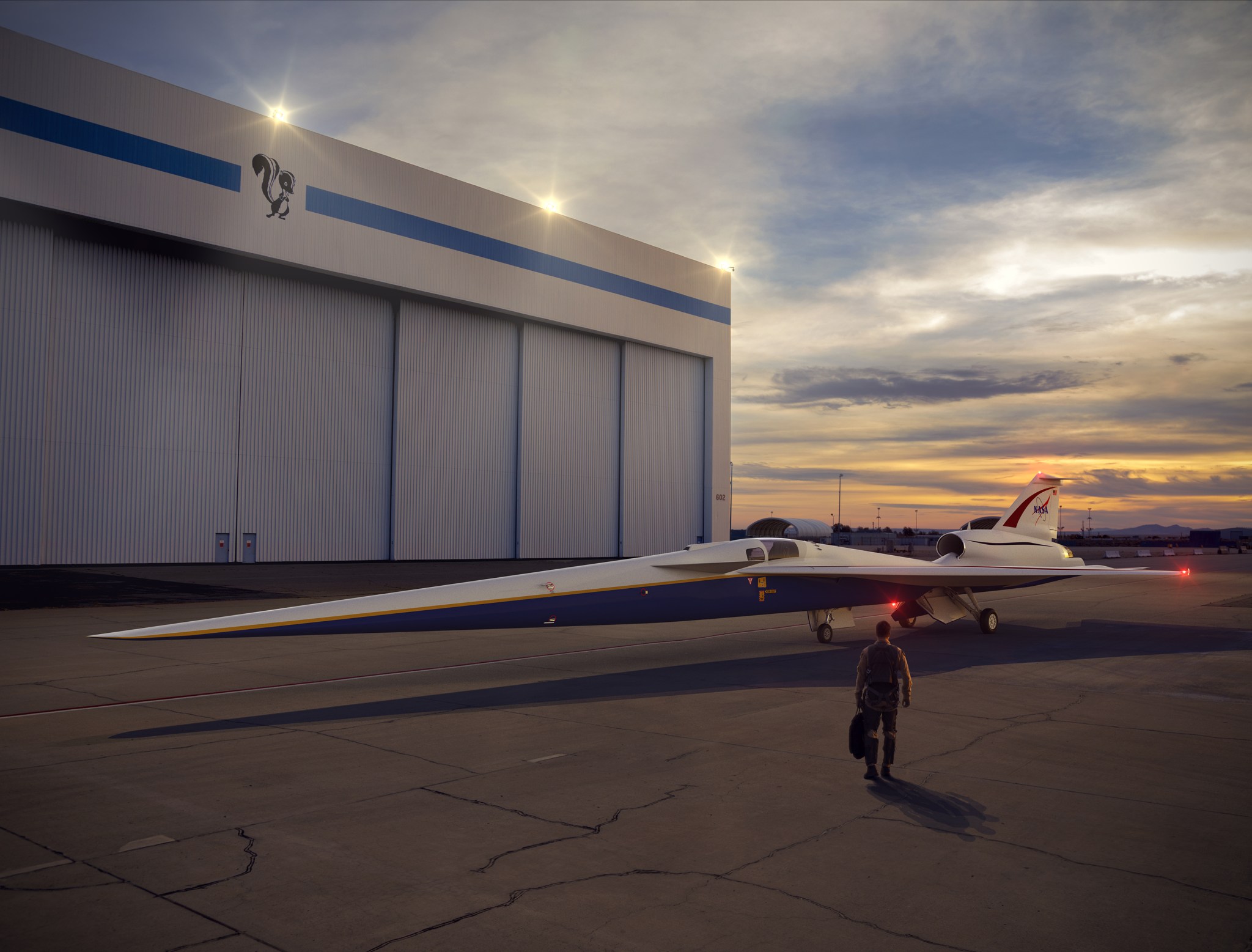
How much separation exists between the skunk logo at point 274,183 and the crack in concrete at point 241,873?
2954 cm

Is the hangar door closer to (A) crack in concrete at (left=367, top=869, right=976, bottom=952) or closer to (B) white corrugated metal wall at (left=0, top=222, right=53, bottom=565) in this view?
(B) white corrugated metal wall at (left=0, top=222, right=53, bottom=565)

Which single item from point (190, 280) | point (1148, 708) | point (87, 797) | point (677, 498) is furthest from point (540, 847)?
point (677, 498)

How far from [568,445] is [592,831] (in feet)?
118

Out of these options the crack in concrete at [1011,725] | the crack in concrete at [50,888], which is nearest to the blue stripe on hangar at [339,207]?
the crack in concrete at [50,888]

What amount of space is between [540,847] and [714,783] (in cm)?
208

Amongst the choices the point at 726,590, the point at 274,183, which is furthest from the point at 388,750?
the point at 274,183

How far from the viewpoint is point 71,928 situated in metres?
4.66

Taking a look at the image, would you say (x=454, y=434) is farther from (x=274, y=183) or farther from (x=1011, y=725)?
(x=1011, y=725)

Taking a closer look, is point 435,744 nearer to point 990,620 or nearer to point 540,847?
point 540,847

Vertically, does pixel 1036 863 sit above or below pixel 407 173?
below

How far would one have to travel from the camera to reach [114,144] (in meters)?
27.6

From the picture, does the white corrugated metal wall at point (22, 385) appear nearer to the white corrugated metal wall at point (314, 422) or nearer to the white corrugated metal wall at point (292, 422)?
the white corrugated metal wall at point (292, 422)

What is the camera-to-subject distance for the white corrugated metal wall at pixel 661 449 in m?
45.0

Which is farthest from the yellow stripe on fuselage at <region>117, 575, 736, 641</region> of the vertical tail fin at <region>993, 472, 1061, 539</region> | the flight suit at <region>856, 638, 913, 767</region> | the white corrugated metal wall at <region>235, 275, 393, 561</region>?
the white corrugated metal wall at <region>235, 275, 393, 561</region>
